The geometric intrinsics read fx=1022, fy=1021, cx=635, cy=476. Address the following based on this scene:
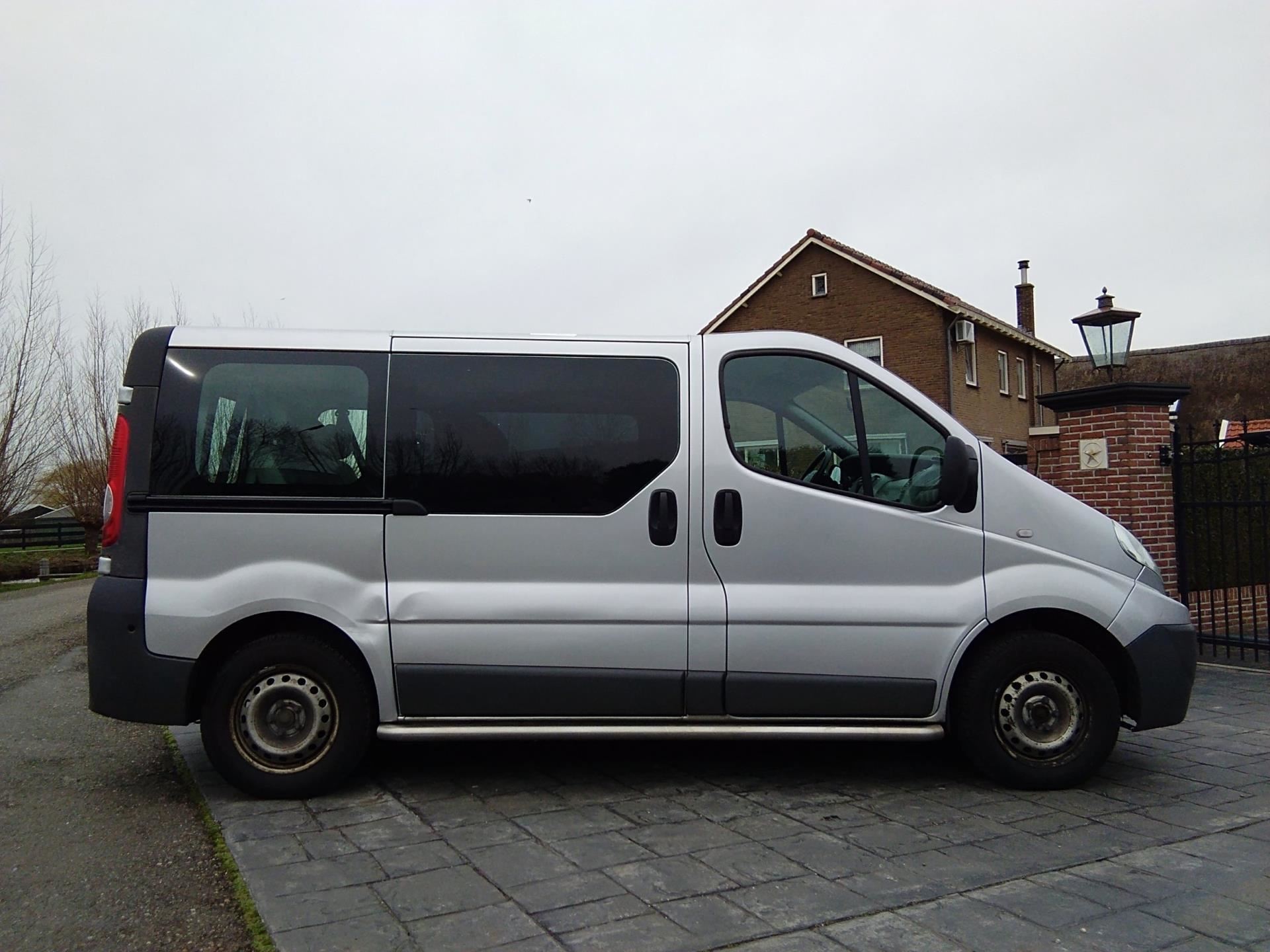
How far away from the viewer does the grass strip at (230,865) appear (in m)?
3.30

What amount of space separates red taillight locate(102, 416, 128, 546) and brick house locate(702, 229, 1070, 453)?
25933 millimetres

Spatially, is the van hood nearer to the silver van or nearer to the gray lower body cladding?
the silver van

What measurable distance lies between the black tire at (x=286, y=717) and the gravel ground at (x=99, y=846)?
0.35 metres

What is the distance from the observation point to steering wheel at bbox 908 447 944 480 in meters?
4.98

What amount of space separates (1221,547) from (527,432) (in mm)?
7395

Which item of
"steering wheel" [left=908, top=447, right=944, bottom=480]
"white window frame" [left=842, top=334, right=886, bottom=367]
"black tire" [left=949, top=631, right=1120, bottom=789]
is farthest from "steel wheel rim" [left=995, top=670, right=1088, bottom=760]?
"white window frame" [left=842, top=334, right=886, bottom=367]

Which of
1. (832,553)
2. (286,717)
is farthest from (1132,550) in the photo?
(286,717)

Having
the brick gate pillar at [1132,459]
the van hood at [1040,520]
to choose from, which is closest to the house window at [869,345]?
the brick gate pillar at [1132,459]

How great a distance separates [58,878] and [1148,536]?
833 cm

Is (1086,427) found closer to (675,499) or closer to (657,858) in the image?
(675,499)

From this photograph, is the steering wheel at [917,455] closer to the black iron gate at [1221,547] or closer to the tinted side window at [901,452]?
the tinted side window at [901,452]

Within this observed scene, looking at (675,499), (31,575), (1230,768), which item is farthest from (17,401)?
(1230,768)

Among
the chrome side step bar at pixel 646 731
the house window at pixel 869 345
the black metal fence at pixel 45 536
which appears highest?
the house window at pixel 869 345

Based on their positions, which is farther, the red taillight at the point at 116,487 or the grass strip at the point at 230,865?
the red taillight at the point at 116,487
